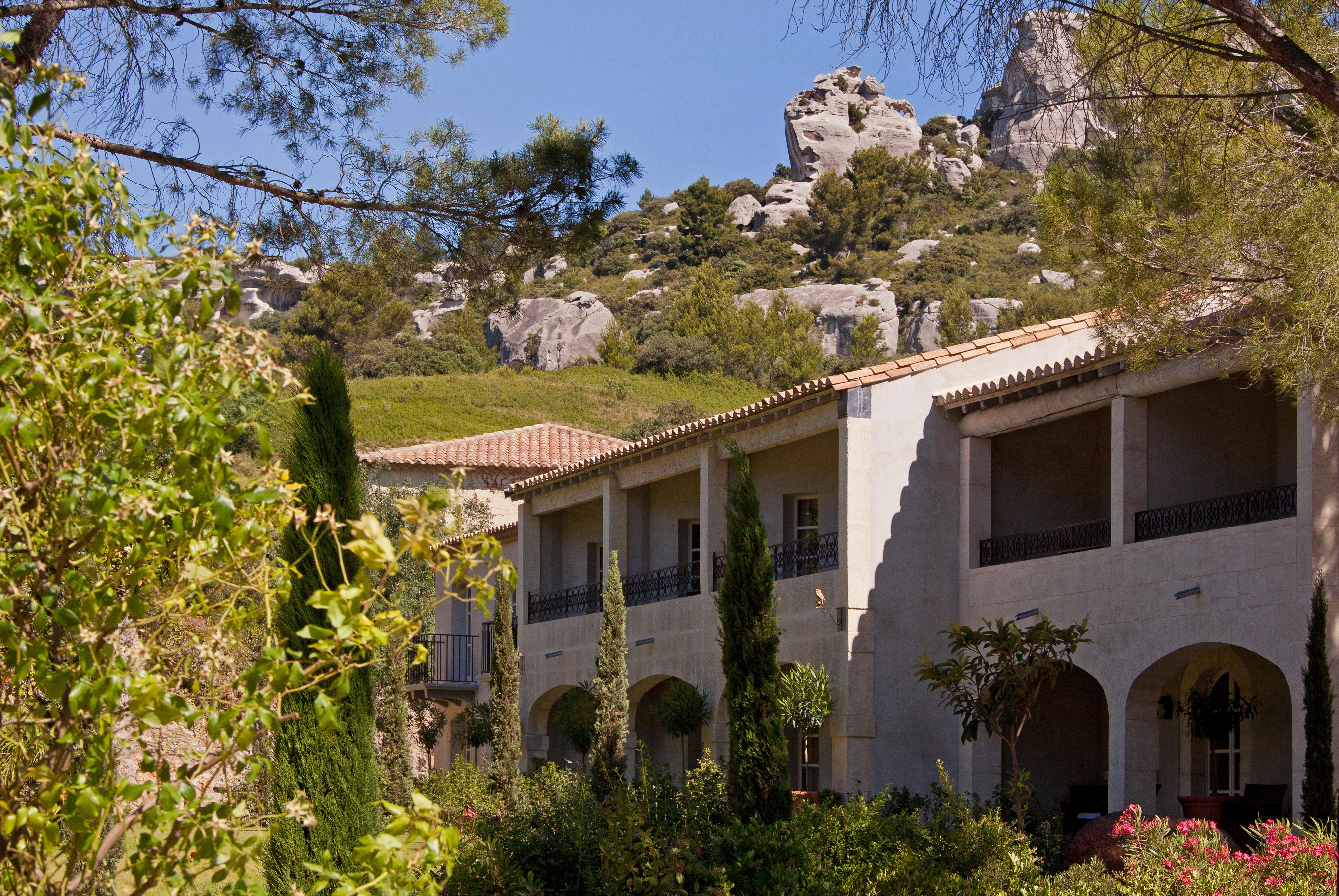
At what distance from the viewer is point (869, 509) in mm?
16500

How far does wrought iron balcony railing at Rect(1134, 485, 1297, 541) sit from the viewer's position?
13.8 meters

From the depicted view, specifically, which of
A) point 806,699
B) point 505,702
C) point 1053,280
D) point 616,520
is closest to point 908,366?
point 806,699

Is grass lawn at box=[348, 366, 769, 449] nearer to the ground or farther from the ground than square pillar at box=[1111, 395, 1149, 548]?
farther from the ground

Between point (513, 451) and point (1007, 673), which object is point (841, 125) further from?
point (1007, 673)

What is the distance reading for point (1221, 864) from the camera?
31.5ft

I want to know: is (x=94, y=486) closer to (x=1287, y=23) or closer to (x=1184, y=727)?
(x=1287, y=23)

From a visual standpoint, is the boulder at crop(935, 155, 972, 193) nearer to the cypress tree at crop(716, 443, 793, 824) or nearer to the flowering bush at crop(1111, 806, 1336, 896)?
the cypress tree at crop(716, 443, 793, 824)

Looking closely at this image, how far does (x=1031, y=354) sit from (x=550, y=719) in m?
12.5

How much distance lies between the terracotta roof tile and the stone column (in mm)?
13140

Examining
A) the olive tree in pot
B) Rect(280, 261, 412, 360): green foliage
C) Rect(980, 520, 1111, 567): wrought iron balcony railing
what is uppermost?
Rect(280, 261, 412, 360): green foliage

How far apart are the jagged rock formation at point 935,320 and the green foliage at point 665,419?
1721cm

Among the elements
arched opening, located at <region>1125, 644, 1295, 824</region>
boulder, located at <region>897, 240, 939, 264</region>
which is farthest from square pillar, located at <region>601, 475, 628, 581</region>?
boulder, located at <region>897, 240, 939, 264</region>

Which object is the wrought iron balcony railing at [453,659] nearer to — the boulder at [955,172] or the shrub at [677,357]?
the shrub at [677,357]

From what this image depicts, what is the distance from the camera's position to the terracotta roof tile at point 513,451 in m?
30.4
